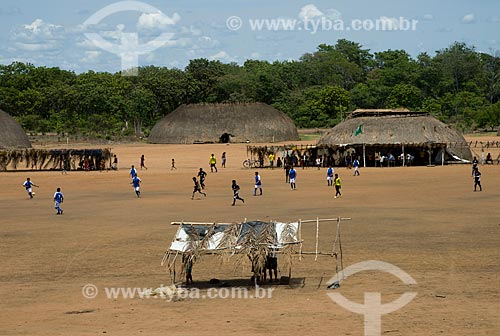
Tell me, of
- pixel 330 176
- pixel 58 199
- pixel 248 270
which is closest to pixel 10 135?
pixel 330 176

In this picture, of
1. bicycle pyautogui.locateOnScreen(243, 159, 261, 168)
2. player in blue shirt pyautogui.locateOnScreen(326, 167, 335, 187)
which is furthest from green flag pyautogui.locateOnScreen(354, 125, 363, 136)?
player in blue shirt pyautogui.locateOnScreen(326, 167, 335, 187)

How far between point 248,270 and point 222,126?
183ft

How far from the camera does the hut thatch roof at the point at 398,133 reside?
154ft

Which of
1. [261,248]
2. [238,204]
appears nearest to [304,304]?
[261,248]

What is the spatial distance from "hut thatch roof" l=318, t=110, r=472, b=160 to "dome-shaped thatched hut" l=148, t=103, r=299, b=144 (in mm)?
22683

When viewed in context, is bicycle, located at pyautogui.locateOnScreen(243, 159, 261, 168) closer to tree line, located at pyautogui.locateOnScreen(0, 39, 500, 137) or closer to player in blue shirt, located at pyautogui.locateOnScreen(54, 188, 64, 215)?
player in blue shirt, located at pyautogui.locateOnScreen(54, 188, 64, 215)

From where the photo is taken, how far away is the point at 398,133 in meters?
47.7

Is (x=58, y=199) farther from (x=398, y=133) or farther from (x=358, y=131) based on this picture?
(x=398, y=133)

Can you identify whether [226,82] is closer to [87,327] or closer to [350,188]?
[350,188]

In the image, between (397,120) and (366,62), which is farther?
(366,62)

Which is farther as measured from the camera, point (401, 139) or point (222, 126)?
point (222, 126)

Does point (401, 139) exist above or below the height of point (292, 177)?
above

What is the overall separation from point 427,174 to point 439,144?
5971mm

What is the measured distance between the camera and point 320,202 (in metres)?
28.4
